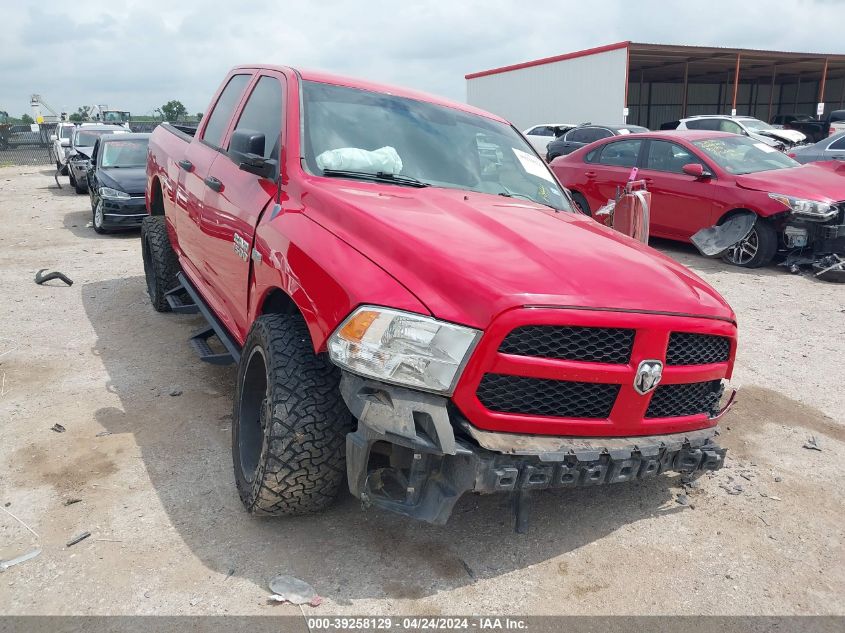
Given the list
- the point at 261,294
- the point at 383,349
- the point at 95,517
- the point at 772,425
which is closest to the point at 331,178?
the point at 261,294

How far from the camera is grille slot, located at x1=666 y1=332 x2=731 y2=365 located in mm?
2703

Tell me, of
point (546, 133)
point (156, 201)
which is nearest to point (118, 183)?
point (156, 201)

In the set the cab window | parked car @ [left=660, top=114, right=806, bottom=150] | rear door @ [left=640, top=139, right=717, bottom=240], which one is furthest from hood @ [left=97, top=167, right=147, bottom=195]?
parked car @ [left=660, top=114, right=806, bottom=150]

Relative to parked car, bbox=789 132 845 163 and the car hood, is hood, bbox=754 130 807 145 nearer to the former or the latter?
the car hood

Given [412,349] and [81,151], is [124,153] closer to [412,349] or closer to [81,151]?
[81,151]

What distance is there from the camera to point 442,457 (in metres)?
2.43

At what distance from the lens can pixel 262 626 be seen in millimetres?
2441

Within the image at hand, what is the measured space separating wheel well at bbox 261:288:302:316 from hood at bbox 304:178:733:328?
42cm

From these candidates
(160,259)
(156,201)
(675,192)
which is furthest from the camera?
(675,192)

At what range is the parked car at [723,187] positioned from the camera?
788cm

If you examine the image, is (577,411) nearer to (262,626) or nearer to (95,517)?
(262,626)

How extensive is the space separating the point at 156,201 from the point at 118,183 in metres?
5.24

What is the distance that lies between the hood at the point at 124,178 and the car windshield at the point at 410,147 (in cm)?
809

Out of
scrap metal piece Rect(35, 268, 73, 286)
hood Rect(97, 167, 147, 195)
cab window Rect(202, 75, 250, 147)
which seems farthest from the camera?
hood Rect(97, 167, 147, 195)
